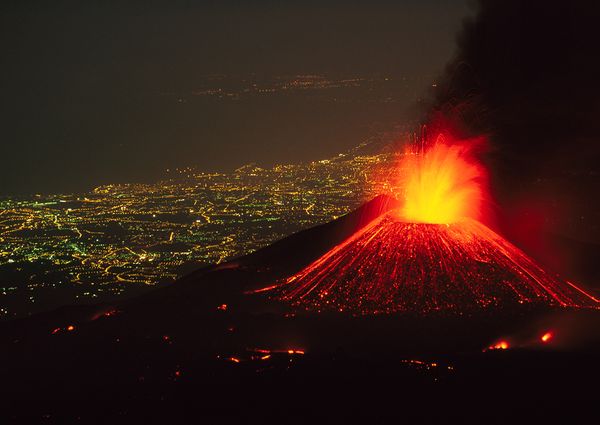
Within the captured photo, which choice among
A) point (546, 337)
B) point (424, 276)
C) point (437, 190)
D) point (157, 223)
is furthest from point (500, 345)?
point (157, 223)

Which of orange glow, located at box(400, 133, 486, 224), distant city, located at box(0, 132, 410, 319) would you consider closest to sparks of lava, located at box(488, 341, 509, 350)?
orange glow, located at box(400, 133, 486, 224)

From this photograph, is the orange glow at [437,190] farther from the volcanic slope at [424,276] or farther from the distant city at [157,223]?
the distant city at [157,223]

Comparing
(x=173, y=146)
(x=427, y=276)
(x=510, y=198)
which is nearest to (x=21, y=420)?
(x=427, y=276)

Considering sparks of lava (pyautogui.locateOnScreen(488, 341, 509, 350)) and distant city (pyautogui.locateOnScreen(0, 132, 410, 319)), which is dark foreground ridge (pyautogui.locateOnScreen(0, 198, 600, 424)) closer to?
sparks of lava (pyautogui.locateOnScreen(488, 341, 509, 350))

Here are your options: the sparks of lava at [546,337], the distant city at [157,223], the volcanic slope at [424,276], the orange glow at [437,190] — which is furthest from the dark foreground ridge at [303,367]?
the distant city at [157,223]

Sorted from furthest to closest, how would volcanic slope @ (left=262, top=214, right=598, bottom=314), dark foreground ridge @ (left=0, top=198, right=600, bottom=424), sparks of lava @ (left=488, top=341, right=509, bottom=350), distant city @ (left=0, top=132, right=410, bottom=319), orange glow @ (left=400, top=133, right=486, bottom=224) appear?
distant city @ (left=0, top=132, right=410, bottom=319) < orange glow @ (left=400, top=133, right=486, bottom=224) < volcanic slope @ (left=262, top=214, right=598, bottom=314) < sparks of lava @ (left=488, top=341, right=509, bottom=350) < dark foreground ridge @ (left=0, top=198, right=600, bottom=424)

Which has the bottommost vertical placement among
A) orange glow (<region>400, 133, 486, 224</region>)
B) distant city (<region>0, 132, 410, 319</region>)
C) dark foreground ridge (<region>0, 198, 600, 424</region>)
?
dark foreground ridge (<region>0, 198, 600, 424</region>)
